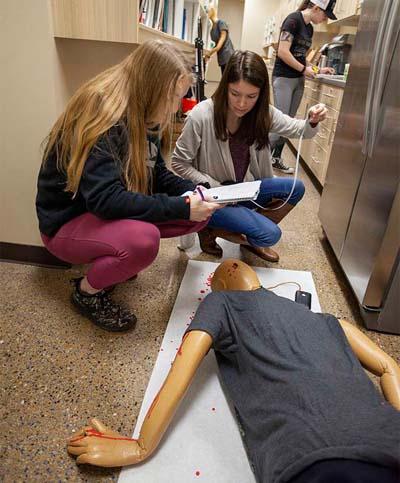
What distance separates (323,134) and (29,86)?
84.7 inches

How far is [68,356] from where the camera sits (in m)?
1.08

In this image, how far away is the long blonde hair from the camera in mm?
1007

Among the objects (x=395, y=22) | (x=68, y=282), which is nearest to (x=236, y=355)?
(x=68, y=282)

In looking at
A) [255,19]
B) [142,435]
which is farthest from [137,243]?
[255,19]

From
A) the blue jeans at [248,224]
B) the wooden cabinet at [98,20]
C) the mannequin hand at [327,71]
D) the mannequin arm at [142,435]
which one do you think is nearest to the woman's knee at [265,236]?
the blue jeans at [248,224]

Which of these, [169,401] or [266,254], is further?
[266,254]

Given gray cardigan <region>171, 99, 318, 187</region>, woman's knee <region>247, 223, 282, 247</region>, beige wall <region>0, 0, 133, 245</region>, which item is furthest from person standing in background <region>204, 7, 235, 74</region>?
woman's knee <region>247, 223, 282, 247</region>

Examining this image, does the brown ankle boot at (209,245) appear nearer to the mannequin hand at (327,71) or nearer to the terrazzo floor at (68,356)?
the terrazzo floor at (68,356)

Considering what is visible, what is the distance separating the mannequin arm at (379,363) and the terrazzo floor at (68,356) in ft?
1.18

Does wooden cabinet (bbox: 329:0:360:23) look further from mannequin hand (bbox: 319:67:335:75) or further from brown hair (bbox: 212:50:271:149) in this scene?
brown hair (bbox: 212:50:271:149)

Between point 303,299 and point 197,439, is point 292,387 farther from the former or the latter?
point 303,299

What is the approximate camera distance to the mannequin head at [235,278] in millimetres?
1091

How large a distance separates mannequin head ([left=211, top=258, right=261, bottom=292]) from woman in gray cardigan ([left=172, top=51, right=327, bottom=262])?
0.34 m

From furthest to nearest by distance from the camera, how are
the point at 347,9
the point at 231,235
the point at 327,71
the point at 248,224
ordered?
the point at 327,71, the point at 347,9, the point at 231,235, the point at 248,224
